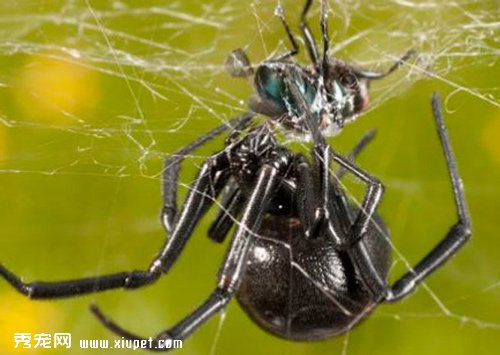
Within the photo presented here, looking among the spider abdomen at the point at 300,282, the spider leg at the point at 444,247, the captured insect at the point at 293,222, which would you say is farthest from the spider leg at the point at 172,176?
the spider leg at the point at 444,247

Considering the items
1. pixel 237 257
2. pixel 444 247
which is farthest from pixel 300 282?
pixel 444 247

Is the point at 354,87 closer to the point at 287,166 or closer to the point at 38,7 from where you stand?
the point at 287,166

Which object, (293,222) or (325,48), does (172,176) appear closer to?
(293,222)

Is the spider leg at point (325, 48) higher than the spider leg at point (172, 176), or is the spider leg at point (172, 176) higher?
the spider leg at point (325, 48)

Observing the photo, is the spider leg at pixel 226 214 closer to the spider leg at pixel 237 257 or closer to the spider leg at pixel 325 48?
the spider leg at pixel 237 257

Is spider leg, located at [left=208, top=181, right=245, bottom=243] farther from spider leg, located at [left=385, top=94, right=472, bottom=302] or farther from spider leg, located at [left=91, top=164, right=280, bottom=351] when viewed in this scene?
spider leg, located at [left=385, top=94, right=472, bottom=302]

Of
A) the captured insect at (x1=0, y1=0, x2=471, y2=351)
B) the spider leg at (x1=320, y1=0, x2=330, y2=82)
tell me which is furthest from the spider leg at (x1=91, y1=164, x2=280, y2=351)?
the spider leg at (x1=320, y1=0, x2=330, y2=82)
